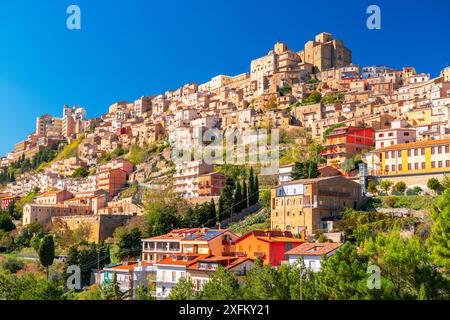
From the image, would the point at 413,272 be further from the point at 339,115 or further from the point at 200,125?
the point at 200,125

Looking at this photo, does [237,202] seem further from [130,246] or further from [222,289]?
Result: [222,289]

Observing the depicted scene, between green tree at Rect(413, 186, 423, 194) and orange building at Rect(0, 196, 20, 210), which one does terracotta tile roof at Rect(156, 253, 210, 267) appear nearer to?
green tree at Rect(413, 186, 423, 194)

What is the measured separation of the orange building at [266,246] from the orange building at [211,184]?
2564 centimetres

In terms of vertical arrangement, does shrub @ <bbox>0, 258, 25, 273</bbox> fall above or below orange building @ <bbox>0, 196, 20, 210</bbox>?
below

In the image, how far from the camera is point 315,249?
33.4m

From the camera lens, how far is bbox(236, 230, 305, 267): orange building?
3659 cm

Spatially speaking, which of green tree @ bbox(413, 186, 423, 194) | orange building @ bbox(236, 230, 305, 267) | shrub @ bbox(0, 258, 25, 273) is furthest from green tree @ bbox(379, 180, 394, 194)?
shrub @ bbox(0, 258, 25, 273)

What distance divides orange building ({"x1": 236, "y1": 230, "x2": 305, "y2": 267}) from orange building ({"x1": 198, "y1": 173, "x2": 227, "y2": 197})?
25.6 m

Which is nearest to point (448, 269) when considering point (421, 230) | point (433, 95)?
point (421, 230)

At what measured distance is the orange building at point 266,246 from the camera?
120ft

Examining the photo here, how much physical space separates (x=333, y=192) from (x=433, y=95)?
32.9m

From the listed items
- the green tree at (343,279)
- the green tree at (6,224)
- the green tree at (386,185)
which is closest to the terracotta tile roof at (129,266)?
the green tree at (343,279)

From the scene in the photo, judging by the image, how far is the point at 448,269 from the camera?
2627 cm
